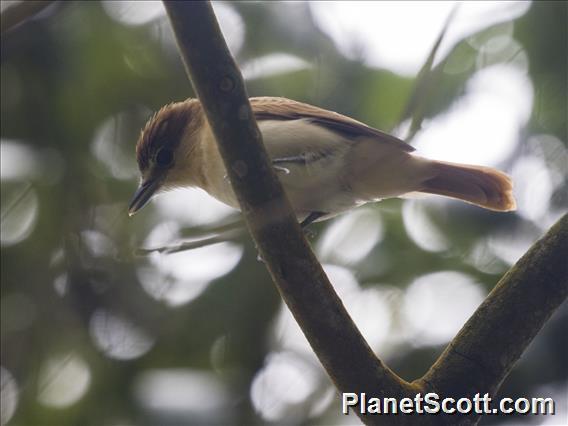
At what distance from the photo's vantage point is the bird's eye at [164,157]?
3945 mm

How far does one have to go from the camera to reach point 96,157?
5.00 metres

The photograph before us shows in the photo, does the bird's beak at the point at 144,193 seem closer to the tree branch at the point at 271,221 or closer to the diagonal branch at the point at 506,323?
the tree branch at the point at 271,221

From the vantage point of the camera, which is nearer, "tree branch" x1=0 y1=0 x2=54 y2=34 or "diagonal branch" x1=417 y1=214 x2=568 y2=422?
"tree branch" x1=0 y1=0 x2=54 y2=34

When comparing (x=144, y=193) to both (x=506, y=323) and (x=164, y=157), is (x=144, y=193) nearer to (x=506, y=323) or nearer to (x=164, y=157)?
(x=164, y=157)

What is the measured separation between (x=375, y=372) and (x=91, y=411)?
8.48 feet

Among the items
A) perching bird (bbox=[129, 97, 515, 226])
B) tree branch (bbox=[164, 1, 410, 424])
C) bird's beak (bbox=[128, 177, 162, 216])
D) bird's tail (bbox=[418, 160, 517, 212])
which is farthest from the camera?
bird's beak (bbox=[128, 177, 162, 216])

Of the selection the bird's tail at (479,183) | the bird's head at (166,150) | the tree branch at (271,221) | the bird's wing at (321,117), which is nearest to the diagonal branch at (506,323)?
the tree branch at (271,221)

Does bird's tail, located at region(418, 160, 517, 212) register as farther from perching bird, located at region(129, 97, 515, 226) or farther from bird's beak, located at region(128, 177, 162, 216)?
bird's beak, located at region(128, 177, 162, 216)

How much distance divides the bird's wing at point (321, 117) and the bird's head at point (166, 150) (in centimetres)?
36

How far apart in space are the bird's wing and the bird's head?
356 mm

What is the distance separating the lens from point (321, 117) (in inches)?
142

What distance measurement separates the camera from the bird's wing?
351cm

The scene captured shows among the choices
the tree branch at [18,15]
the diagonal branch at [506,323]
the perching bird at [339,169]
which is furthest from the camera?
the perching bird at [339,169]

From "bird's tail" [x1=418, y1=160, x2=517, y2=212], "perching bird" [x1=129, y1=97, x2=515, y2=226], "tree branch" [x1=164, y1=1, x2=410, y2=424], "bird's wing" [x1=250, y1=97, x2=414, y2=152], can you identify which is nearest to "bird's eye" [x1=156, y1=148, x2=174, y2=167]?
"perching bird" [x1=129, y1=97, x2=515, y2=226]
